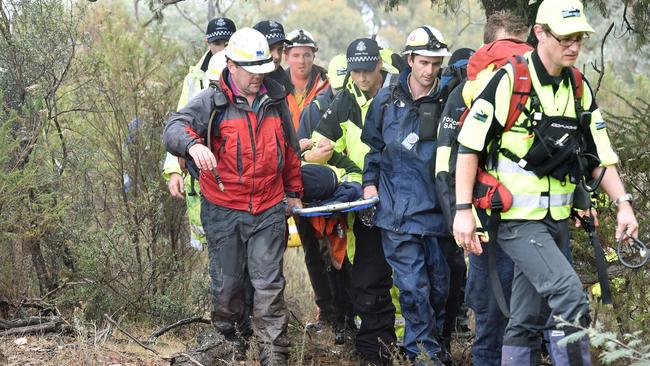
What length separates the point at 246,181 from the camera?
6457 mm

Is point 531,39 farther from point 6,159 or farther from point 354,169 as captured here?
point 6,159

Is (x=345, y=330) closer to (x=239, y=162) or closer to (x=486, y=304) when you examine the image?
(x=239, y=162)

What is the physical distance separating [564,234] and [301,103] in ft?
12.1

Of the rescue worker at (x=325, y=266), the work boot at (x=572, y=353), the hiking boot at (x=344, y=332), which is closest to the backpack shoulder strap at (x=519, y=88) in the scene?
the work boot at (x=572, y=353)

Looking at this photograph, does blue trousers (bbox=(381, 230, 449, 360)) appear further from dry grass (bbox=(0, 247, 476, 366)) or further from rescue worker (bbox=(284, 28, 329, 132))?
rescue worker (bbox=(284, 28, 329, 132))

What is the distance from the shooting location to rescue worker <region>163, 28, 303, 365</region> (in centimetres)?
639

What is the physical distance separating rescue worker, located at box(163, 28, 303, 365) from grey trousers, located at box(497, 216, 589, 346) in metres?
1.90

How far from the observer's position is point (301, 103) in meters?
8.48

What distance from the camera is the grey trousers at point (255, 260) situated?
659cm

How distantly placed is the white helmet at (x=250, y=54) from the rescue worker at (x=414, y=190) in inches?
36.1

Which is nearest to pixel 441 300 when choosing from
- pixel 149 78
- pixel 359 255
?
pixel 359 255

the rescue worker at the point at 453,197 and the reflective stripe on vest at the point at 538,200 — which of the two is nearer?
the reflective stripe on vest at the point at 538,200

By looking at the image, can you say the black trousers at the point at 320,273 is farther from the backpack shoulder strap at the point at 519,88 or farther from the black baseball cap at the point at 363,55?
the backpack shoulder strap at the point at 519,88

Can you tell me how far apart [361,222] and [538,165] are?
2319 mm
